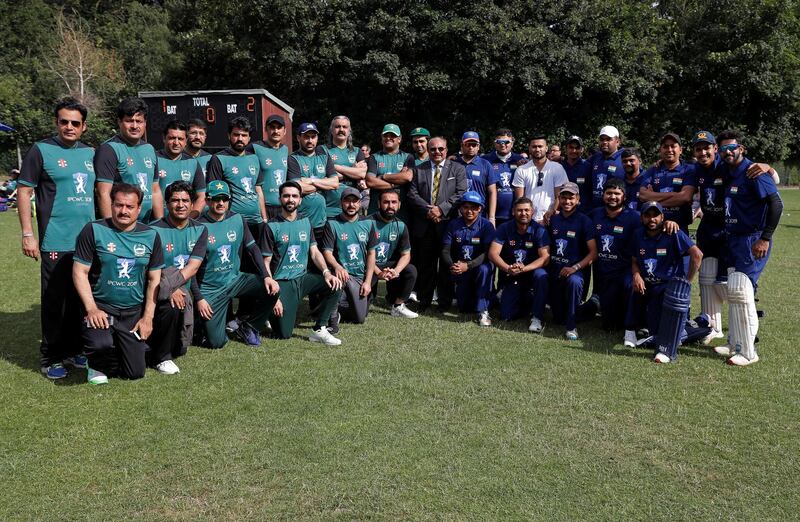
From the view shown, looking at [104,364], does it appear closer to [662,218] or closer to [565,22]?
[662,218]

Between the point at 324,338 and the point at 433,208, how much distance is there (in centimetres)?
222

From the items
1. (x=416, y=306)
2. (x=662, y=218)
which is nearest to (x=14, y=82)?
(x=416, y=306)

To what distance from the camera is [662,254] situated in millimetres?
6359

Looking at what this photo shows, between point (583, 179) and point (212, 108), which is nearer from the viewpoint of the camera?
point (583, 179)

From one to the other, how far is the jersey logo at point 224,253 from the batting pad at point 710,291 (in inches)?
184

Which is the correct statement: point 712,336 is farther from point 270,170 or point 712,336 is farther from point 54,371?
point 54,371

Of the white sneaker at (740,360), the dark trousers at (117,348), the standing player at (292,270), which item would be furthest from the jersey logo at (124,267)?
the white sneaker at (740,360)

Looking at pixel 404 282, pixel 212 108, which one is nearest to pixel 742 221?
pixel 404 282

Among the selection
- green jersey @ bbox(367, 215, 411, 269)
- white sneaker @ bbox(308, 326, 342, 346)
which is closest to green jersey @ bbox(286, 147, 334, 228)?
green jersey @ bbox(367, 215, 411, 269)

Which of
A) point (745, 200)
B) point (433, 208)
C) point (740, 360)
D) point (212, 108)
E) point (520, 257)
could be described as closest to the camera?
point (740, 360)

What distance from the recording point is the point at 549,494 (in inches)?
128

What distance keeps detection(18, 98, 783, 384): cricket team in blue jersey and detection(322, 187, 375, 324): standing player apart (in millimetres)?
23

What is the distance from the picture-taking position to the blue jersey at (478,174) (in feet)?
25.5

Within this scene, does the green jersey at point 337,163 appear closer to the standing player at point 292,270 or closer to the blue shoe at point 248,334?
the standing player at point 292,270
